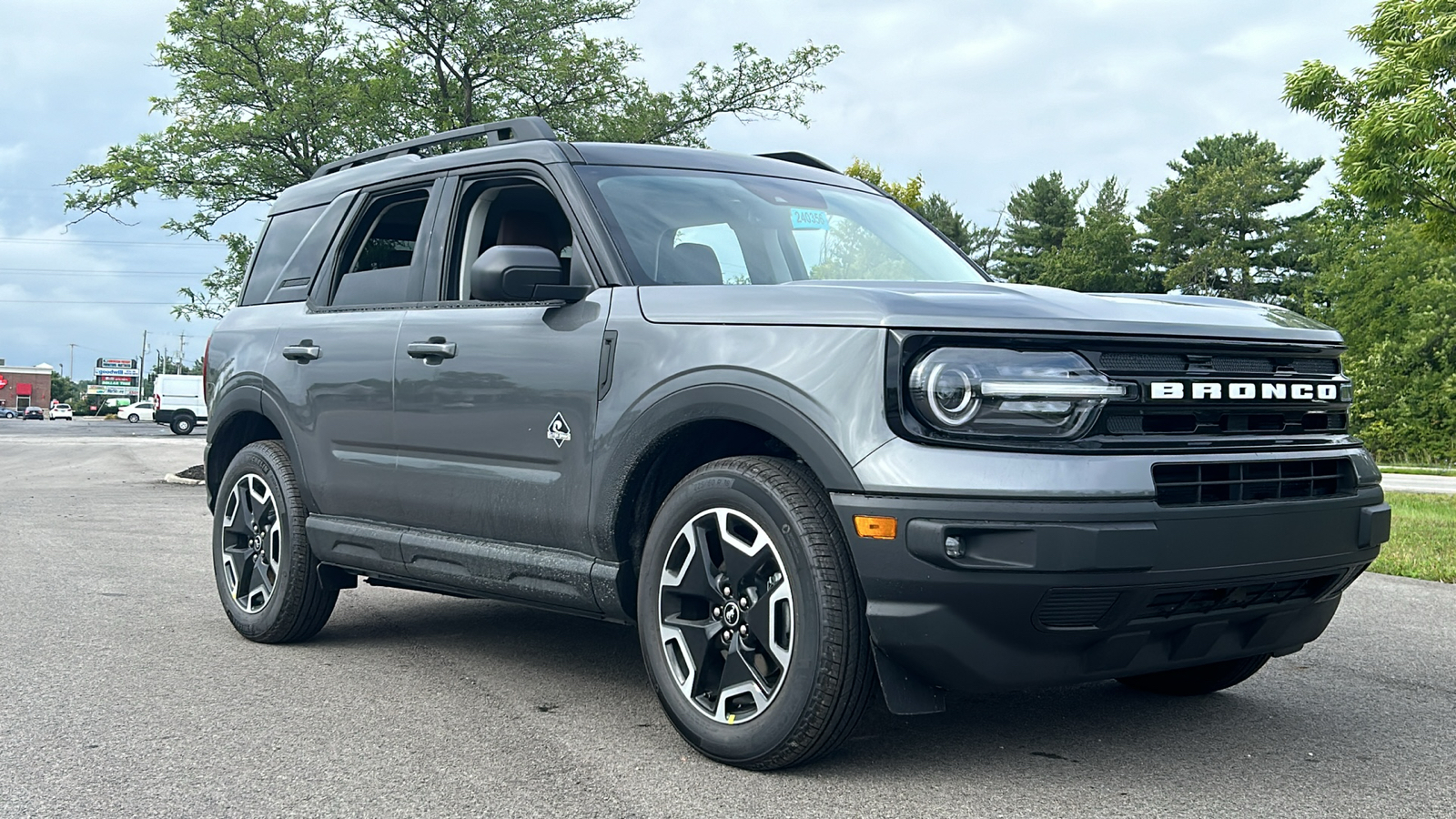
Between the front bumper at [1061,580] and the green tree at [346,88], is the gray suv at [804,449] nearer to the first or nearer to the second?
the front bumper at [1061,580]

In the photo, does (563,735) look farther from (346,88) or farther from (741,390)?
(346,88)

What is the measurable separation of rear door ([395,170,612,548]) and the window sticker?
Result: 0.80 metres

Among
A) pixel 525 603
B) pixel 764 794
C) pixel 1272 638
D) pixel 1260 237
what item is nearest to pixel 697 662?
pixel 764 794

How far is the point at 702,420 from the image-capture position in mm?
3873

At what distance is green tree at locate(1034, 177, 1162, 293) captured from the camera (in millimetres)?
61938

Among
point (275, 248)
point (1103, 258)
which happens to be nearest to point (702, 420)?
point (275, 248)

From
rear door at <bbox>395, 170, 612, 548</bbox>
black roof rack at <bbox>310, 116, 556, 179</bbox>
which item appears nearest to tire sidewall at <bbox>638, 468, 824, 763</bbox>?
rear door at <bbox>395, 170, 612, 548</bbox>

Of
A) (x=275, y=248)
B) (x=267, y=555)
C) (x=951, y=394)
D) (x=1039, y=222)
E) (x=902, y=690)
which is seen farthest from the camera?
(x=1039, y=222)

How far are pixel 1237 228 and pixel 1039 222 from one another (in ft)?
37.9

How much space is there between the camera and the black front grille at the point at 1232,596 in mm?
3406

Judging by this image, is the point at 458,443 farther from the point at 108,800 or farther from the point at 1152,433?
the point at 1152,433

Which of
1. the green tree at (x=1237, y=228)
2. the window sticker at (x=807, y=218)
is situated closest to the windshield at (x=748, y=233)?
the window sticker at (x=807, y=218)

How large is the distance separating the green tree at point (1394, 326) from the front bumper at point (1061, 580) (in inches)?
1570

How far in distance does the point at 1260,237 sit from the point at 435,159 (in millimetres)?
59996
